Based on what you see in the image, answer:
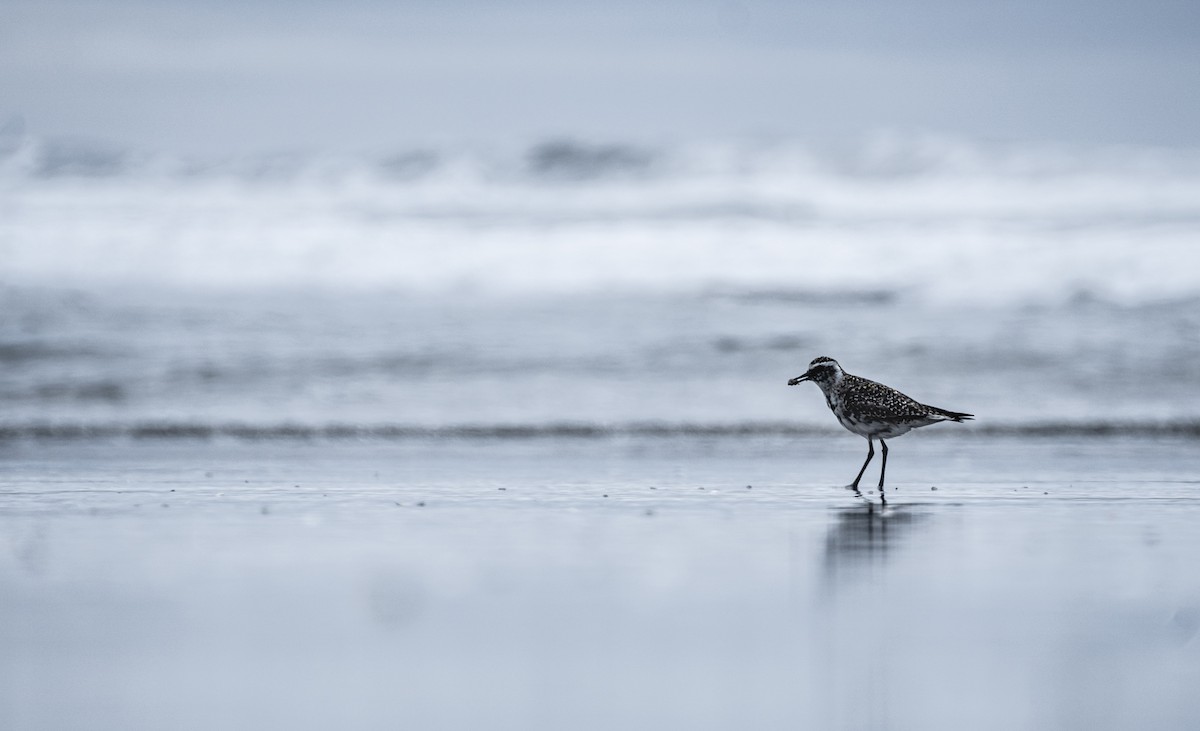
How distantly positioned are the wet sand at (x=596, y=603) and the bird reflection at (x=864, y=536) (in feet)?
0.09

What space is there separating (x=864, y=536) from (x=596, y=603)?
72.9 inches

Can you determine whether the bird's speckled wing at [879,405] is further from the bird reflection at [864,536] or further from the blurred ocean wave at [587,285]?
the blurred ocean wave at [587,285]

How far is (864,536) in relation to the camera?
627 centimetres

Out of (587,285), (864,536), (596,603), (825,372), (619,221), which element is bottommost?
(596,603)

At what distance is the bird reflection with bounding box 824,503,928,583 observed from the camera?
547cm

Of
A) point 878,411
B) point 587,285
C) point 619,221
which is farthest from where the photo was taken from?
point 619,221

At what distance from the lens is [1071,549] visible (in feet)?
19.2

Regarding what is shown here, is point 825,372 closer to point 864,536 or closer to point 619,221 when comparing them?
point 864,536

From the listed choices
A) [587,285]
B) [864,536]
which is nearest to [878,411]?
[864,536]

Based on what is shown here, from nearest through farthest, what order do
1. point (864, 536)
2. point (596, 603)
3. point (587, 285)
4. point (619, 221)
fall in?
point (596, 603)
point (864, 536)
point (587, 285)
point (619, 221)

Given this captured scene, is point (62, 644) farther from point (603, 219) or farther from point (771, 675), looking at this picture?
point (603, 219)

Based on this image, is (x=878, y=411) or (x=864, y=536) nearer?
(x=864, y=536)

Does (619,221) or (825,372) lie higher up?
(619,221)

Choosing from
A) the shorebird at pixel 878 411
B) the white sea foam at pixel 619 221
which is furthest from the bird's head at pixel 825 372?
the white sea foam at pixel 619 221
